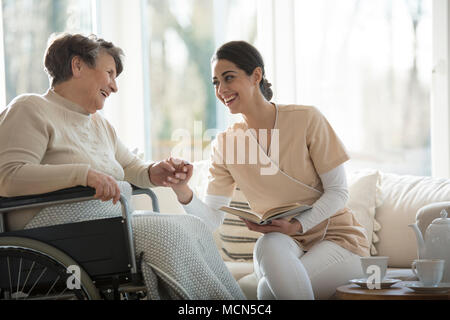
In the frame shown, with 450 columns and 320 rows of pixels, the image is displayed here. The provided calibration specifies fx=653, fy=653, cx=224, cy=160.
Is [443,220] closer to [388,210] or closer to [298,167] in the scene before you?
[298,167]

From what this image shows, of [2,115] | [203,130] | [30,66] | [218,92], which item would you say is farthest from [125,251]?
[203,130]

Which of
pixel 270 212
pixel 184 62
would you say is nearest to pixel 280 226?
pixel 270 212

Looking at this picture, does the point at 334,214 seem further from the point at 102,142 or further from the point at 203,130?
the point at 203,130

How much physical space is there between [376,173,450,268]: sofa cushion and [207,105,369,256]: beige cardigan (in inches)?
19.2

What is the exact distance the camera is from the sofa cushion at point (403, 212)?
2668 millimetres

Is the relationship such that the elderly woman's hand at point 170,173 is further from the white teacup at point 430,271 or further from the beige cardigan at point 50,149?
the white teacup at point 430,271

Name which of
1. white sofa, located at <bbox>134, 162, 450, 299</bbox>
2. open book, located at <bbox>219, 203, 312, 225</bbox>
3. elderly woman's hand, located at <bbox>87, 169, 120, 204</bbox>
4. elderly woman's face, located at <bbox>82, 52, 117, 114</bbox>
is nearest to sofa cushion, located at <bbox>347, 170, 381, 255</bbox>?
Answer: white sofa, located at <bbox>134, 162, 450, 299</bbox>

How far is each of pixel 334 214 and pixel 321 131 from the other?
29 centimetres

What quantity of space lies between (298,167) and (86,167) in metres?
0.76

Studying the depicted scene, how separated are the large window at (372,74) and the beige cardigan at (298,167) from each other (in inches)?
53.1

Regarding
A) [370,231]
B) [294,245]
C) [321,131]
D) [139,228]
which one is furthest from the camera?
[370,231]

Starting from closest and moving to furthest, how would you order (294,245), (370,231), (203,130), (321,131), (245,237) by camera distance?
1. (294,245)
2. (321,131)
3. (370,231)
4. (245,237)
5. (203,130)

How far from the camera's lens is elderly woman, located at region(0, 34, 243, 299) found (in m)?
1.80

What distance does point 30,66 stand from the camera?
3510 mm
